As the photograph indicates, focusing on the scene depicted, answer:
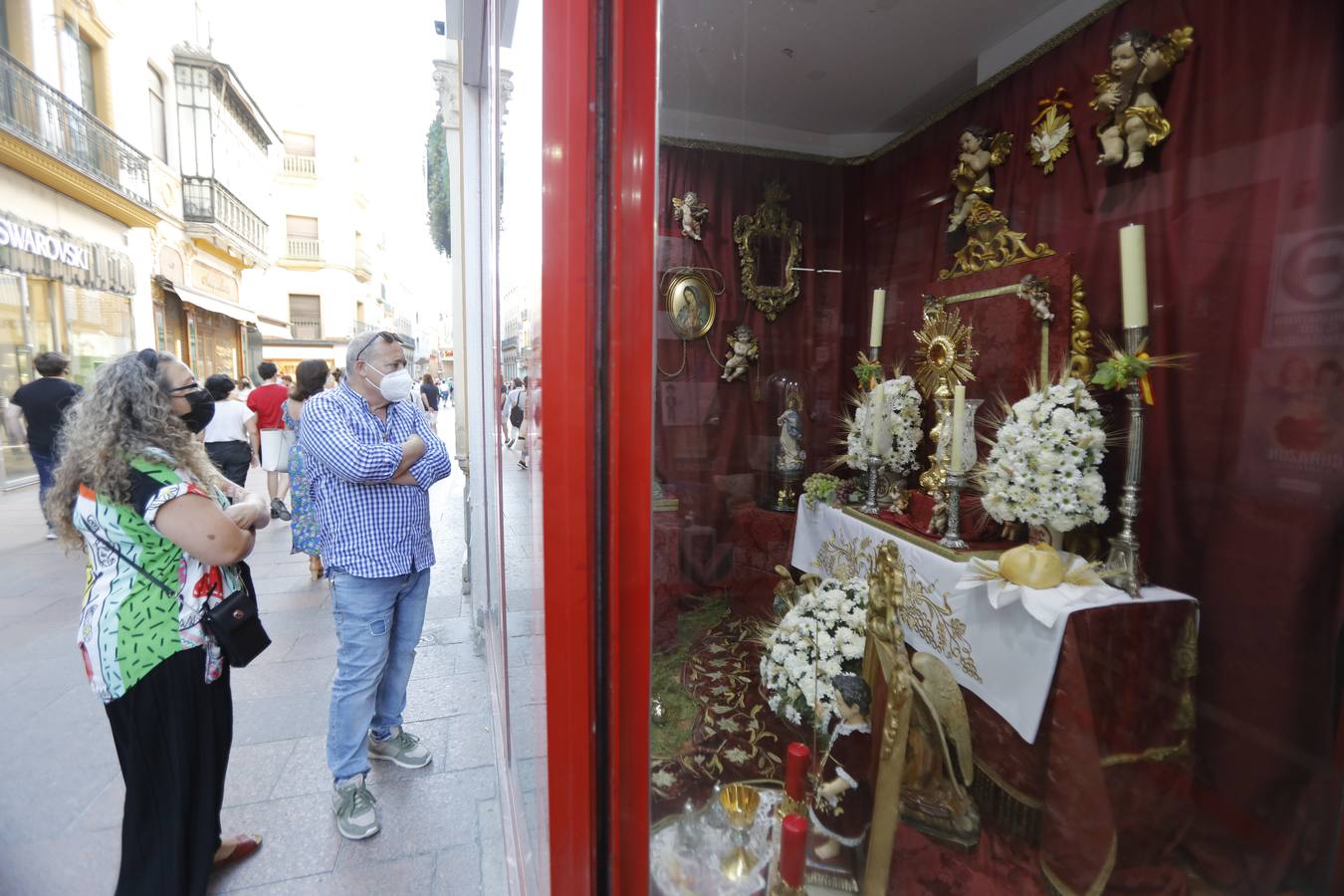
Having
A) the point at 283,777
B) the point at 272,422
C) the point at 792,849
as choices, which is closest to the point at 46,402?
the point at 272,422

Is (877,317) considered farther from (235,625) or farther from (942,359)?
(235,625)

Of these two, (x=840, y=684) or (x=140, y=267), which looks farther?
(x=140, y=267)

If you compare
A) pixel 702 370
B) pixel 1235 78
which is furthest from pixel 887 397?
pixel 1235 78

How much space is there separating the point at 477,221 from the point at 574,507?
313 centimetres

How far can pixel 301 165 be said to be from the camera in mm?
30297

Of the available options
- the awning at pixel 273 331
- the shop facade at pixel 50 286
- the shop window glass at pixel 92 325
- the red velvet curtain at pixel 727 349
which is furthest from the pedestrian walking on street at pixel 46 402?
the awning at pixel 273 331

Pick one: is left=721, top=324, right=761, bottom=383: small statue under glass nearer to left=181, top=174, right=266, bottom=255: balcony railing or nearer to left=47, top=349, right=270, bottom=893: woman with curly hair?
left=47, top=349, right=270, bottom=893: woman with curly hair

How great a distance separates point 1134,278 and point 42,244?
13018mm

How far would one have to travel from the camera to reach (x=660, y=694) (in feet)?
2.99

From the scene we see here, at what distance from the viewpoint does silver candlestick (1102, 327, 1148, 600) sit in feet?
5.14

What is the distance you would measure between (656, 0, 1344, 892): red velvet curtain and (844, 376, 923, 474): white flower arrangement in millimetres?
149

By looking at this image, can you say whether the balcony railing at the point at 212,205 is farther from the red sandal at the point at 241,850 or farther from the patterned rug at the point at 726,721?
the patterned rug at the point at 726,721

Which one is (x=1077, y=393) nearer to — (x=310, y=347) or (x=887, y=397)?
(x=887, y=397)

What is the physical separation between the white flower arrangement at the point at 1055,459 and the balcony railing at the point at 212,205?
797 inches
